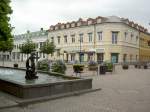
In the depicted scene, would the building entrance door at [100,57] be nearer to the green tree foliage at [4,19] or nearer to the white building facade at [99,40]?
the white building facade at [99,40]

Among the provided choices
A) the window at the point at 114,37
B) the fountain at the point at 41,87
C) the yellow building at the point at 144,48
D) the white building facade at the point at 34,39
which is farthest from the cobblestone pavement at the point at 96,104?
the yellow building at the point at 144,48

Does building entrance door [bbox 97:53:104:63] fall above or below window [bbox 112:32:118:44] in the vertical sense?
below

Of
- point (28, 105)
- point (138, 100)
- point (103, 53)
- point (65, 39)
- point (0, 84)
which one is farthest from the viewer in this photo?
point (65, 39)

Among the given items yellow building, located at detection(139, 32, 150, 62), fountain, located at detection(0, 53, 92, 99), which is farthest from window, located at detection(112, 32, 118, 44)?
fountain, located at detection(0, 53, 92, 99)

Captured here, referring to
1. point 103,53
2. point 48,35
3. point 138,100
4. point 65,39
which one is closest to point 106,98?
point 138,100

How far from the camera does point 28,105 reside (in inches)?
400

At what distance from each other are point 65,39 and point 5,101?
5228 cm

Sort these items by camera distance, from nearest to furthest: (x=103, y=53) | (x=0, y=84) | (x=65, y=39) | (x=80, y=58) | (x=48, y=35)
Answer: (x=0, y=84) < (x=103, y=53) < (x=80, y=58) < (x=65, y=39) < (x=48, y=35)

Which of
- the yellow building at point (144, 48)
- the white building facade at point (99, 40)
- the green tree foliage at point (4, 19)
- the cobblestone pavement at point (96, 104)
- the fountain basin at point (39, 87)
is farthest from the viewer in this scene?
the yellow building at point (144, 48)

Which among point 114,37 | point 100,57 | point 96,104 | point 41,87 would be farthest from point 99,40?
point 96,104

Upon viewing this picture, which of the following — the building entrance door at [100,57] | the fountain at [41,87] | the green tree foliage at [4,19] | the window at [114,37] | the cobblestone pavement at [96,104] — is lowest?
the cobblestone pavement at [96,104]

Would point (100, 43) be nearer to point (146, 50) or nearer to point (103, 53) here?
point (103, 53)

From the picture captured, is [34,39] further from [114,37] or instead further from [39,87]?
[39,87]

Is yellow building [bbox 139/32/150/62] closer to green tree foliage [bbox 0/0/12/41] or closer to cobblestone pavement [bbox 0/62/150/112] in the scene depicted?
green tree foliage [bbox 0/0/12/41]
